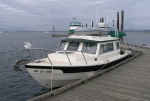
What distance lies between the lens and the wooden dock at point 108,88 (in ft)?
23.7

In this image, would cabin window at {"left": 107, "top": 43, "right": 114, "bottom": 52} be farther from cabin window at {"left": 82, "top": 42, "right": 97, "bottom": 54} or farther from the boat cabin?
cabin window at {"left": 82, "top": 42, "right": 97, "bottom": 54}

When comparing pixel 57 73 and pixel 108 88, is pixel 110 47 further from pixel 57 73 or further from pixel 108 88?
pixel 108 88

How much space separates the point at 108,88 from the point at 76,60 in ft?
9.15

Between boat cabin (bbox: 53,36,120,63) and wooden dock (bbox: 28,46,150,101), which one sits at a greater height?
boat cabin (bbox: 53,36,120,63)

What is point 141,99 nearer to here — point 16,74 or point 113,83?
point 113,83

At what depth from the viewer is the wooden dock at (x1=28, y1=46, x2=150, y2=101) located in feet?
23.7

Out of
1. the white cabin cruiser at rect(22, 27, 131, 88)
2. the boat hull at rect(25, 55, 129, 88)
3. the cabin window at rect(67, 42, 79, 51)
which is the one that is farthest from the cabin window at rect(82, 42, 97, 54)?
the boat hull at rect(25, 55, 129, 88)

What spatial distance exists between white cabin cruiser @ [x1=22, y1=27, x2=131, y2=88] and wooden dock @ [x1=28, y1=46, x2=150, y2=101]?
0.83m

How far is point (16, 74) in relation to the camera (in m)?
16.7

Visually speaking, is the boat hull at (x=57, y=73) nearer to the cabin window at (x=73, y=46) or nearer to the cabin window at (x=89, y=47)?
the cabin window at (x=89, y=47)

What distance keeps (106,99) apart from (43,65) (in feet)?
12.4

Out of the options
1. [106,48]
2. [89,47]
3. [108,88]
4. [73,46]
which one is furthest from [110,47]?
[108,88]

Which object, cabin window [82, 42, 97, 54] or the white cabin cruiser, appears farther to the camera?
cabin window [82, 42, 97, 54]

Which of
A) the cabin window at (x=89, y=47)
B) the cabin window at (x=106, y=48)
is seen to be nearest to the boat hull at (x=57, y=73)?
the cabin window at (x=89, y=47)
